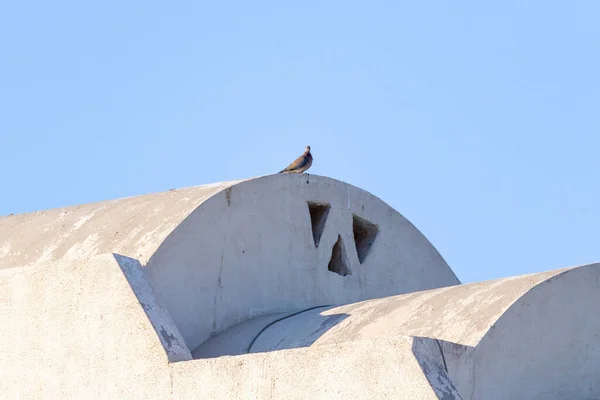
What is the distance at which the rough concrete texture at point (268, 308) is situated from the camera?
29.6 feet

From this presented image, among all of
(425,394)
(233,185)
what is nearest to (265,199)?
(233,185)

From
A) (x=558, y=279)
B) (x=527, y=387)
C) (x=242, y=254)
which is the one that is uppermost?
(x=242, y=254)

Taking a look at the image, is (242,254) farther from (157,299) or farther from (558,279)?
(558,279)

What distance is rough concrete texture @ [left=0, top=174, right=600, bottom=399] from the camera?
903 cm

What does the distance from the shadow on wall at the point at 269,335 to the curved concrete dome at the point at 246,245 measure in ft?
0.41

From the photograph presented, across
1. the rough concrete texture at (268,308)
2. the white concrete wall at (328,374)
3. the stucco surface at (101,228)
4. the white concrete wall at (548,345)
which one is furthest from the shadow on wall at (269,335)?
the white concrete wall at (328,374)

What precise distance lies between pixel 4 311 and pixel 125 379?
140cm

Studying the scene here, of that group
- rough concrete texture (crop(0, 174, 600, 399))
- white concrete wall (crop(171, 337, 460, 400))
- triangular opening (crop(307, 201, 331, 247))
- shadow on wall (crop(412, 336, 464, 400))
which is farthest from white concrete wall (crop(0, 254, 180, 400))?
triangular opening (crop(307, 201, 331, 247))

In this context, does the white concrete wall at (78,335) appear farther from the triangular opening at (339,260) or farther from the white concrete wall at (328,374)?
the triangular opening at (339,260)

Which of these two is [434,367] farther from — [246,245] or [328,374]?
[246,245]

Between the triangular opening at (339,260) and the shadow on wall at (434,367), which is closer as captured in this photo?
the shadow on wall at (434,367)

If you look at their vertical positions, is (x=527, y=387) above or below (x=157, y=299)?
below

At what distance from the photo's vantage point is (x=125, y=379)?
9.70 metres

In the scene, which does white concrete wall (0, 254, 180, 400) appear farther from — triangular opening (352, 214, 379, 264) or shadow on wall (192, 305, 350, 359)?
triangular opening (352, 214, 379, 264)
